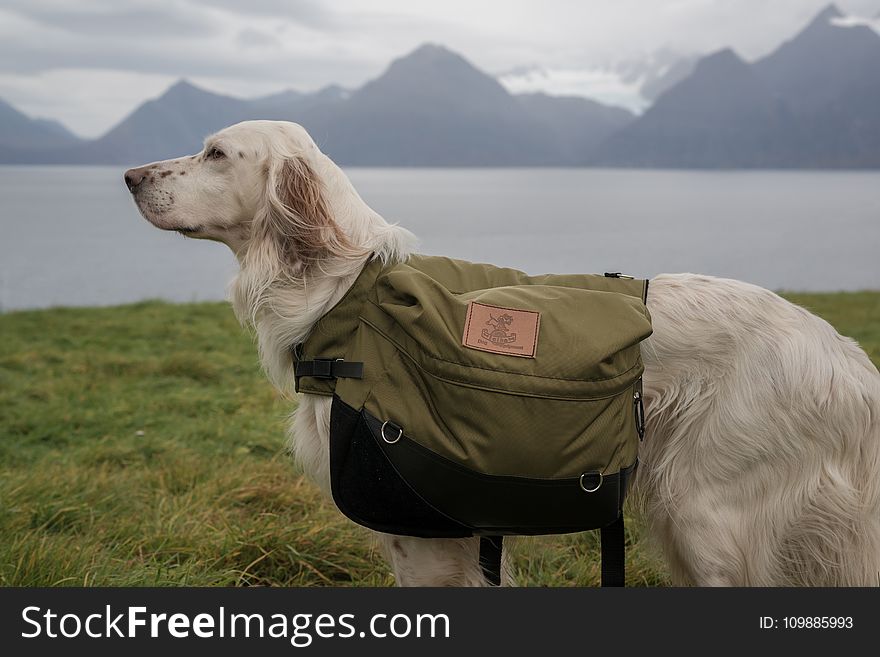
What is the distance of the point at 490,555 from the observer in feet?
8.63

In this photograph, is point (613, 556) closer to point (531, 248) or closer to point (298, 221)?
point (298, 221)

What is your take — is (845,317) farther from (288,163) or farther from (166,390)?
(288,163)

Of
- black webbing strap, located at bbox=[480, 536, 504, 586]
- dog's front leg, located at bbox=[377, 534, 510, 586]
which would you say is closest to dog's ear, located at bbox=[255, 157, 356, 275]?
dog's front leg, located at bbox=[377, 534, 510, 586]

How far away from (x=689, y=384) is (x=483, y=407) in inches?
25.1

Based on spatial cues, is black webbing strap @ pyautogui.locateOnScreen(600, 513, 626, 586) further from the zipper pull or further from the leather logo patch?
the leather logo patch

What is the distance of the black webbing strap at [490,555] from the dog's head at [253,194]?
1098 mm

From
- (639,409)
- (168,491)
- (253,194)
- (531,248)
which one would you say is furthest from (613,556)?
(531,248)

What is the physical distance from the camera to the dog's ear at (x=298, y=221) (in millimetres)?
2373

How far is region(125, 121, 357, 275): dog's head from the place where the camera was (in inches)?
94.0

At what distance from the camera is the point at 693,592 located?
226 centimetres

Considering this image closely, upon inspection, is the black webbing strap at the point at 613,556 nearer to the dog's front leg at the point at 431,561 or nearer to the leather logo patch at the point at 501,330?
the dog's front leg at the point at 431,561

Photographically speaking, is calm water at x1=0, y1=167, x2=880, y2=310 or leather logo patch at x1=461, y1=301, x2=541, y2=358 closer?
leather logo patch at x1=461, y1=301, x2=541, y2=358

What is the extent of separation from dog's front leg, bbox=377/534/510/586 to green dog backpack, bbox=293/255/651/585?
0.39 ft

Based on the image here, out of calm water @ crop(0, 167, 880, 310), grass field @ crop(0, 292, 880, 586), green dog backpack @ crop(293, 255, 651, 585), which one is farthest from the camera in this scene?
calm water @ crop(0, 167, 880, 310)
